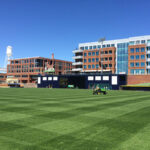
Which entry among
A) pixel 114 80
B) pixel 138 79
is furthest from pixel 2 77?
pixel 138 79

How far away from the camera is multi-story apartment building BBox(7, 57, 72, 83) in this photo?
145113 mm

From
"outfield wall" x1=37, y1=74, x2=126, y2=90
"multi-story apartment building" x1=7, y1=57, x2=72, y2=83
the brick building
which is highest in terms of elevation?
"multi-story apartment building" x1=7, y1=57, x2=72, y2=83

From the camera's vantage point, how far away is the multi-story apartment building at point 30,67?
145113 mm

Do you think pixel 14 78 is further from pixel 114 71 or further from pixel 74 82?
pixel 114 71

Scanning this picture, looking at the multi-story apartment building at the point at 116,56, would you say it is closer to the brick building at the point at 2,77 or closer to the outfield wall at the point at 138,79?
the outfield wall at the point at 138,79

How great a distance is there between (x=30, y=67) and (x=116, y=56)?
73283 mm

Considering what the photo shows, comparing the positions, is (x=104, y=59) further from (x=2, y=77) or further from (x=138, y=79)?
(x=2, y=77)

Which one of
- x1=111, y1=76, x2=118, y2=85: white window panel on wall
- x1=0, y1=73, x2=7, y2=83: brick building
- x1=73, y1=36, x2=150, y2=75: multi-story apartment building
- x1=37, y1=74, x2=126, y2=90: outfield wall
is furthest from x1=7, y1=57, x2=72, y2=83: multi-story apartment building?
x1=111, y1=76, x2=118, y2=85: white window panel on wall

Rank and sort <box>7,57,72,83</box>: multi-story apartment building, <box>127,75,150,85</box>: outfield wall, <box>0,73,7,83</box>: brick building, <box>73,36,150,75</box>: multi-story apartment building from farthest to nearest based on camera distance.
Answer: <box>0,73,7,83</box>: brick building → <box>7,57,72,83</box>: multi-story apartment building → <box>73,36,150,75</box>: multi-story apartment building → <box>127,75,150,85</box>: outfield wall

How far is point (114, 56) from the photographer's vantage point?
102000 mm

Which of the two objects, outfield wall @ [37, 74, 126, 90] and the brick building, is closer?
outfield wall @ [37, 74, 126, 90]

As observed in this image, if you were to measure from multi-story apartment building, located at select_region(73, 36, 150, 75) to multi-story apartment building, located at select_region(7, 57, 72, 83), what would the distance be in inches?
1270

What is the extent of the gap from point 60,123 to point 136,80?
255 feet

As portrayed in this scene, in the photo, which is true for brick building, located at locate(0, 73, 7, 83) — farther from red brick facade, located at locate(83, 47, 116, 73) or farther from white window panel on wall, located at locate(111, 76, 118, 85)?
white window panel on wall, located at locate(111, 76, 118, 85)
